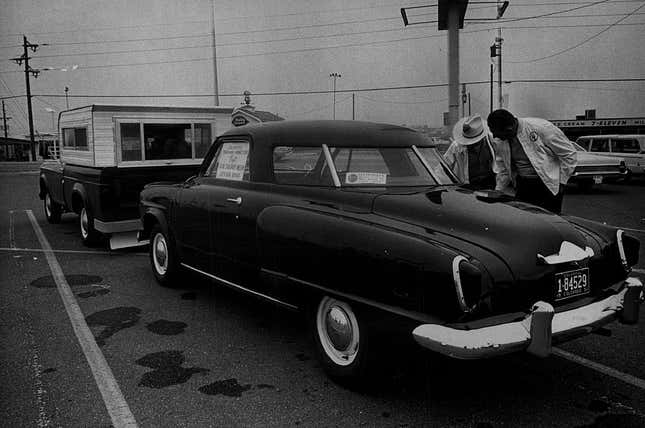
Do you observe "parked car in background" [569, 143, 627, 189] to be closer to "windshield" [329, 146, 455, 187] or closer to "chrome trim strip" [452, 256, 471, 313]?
"windshield" [329, 146, 455, 187]

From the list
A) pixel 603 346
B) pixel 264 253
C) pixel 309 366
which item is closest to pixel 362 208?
pixel 264 253

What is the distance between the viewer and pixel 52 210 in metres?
10.4

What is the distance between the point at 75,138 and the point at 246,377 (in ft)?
21.3

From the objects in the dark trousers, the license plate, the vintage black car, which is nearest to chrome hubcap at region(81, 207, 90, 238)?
the vintage black car

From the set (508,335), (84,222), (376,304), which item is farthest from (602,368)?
(84,222)

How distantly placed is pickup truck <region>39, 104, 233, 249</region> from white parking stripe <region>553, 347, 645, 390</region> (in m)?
5.42

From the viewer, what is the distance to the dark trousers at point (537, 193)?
17.3 feet

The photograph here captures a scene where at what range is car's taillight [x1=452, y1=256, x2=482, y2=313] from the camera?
279 centimetres

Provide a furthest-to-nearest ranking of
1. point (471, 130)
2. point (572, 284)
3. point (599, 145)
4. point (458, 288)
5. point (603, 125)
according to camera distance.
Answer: point (603, 125) → point (599, 145) → point (471, 130) → point (572, 284) → point (458, 288)

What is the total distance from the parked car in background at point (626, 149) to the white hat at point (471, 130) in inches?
572

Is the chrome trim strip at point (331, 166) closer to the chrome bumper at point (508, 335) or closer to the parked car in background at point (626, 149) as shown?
the chrome bumper at point (508, 335)

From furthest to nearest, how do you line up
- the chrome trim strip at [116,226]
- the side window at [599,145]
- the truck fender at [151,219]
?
the side window at [599,145], the chrome trim strip at [116,226], the truck fender at [151,219]

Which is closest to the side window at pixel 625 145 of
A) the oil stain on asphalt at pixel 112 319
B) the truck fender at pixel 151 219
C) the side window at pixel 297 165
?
the truck fender at pixel 151 219

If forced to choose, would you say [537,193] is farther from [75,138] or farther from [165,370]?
[75,138]
